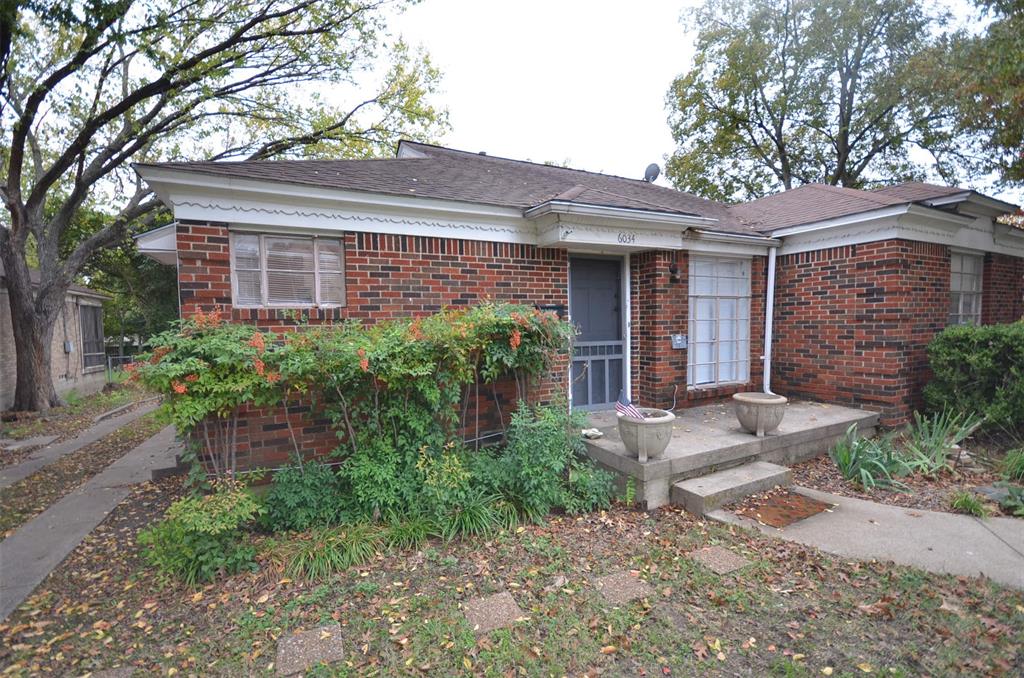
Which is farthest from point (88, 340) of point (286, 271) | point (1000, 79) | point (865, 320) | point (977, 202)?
point (1000, 79)

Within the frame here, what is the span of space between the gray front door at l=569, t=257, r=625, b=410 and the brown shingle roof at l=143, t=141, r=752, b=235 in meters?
1.05

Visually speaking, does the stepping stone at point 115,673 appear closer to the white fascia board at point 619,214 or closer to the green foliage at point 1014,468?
the white fascia board at point 619,214

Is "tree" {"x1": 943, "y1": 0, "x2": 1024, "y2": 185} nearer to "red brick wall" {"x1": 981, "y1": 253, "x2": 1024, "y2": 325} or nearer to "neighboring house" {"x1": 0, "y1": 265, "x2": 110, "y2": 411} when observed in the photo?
"red brick wall" {"x1": 981, "y1": 253, "x2": 1024, "y2": 325}

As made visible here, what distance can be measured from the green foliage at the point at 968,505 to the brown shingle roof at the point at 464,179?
4085 millimetres

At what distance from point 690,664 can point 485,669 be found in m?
1.08

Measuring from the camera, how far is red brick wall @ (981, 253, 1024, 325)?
25.4 ft

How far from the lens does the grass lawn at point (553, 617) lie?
7.97 ft

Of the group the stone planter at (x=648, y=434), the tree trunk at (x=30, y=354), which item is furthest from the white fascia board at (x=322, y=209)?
the tree trunk at (x=30, y=354)

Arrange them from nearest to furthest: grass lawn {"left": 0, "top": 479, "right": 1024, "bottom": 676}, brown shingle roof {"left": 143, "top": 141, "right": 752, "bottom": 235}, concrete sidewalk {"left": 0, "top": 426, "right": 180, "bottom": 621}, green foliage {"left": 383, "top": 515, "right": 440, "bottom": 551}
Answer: grass lawn {"left": 0, "top": 479, "right": 1024, "bottom": 676} < concrete sidewalk {"left": 0, "top": 426, "right": 180, "bottom": 621} < green foliage {"left": 383, "top": 515, "right": 440, "bottom": 551} < brown shingle roof {"left": 143, "top": 141, "right": 752, "bottom": 235}

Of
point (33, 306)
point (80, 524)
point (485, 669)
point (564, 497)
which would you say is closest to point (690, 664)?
point (485, 669)

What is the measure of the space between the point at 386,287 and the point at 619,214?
2862 mm

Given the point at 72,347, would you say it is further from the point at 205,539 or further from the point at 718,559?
the point at 718,559

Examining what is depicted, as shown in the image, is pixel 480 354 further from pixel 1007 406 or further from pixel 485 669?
pixel 1007 406

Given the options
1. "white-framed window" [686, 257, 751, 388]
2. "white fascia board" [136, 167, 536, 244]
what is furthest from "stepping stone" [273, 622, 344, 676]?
"white-framed window" [686, 257, 751, 388]
